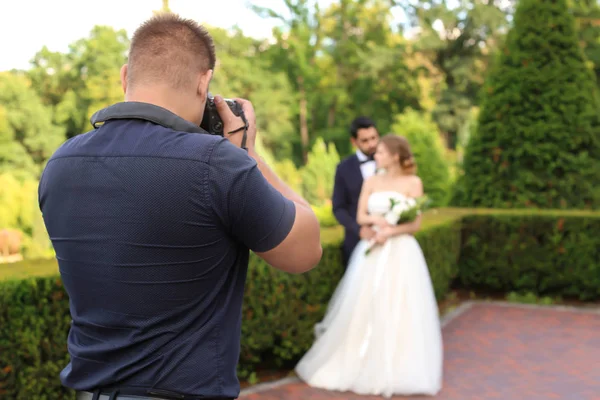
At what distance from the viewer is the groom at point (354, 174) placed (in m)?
6.55

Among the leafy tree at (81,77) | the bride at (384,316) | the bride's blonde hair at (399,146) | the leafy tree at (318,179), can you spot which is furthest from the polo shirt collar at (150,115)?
the leafy tree at (81,77)

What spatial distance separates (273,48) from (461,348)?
3516 centimetres

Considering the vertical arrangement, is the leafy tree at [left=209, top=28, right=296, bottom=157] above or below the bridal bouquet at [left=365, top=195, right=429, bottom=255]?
above

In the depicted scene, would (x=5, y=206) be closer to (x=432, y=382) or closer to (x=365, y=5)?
(x=432, y=382)

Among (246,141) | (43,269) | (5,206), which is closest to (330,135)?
(5,206)

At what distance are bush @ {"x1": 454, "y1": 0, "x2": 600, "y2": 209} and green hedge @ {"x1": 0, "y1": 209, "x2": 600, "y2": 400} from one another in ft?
3.51

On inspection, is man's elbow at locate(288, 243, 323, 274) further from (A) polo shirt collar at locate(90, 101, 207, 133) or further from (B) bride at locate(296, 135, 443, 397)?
(B) bride at locate(296, 135, 443, 397)

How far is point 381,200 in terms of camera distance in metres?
6.33

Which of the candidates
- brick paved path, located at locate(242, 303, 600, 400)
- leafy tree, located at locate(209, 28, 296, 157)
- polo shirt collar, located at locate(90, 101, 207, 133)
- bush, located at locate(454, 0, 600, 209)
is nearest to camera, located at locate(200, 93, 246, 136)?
polo shirt collar, located at locate(90, 101, 207, 133)

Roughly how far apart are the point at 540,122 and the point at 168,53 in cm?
1034

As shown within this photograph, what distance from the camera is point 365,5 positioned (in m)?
41.6

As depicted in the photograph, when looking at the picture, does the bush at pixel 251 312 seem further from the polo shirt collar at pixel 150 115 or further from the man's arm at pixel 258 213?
the man's arm at pixel 258 213

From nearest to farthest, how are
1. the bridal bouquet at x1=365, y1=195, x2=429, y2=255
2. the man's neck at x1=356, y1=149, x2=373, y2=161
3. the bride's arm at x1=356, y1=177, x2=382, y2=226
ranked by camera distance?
the bridal bouquet at x1=365, y1=195, x2=429, y2=255
the bride's arm at x1=356, y1=177, x2=382, y2=226
the man's neck at x1=356, y1=149, x2=373, y2=161

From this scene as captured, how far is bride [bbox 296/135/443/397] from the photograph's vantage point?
577cm
